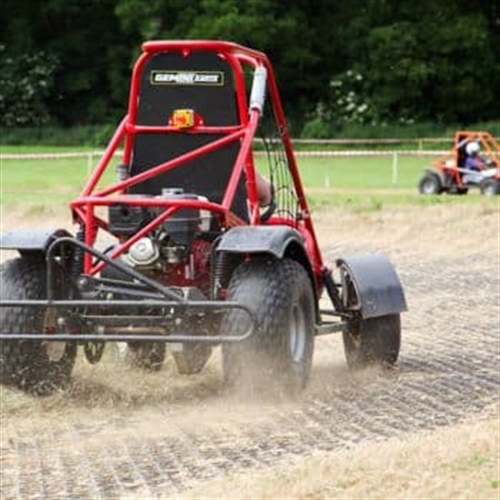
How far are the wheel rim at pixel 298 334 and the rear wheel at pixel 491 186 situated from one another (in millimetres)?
23793

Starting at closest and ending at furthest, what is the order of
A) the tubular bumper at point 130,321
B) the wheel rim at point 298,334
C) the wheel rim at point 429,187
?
the tubular bumper at point 130,321 < the wheel rim at point 298,334 < the wheel rim at point 429,187

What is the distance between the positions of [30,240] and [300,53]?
53125mm

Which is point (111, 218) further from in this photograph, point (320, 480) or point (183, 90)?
point (320, 480)

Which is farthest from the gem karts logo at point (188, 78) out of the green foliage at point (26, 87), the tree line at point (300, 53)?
the green foliage at point (26, 87)

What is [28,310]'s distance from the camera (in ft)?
36.6

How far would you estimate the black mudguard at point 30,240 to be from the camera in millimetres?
11328

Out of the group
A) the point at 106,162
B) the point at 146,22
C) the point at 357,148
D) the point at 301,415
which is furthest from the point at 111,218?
the point at 146,22

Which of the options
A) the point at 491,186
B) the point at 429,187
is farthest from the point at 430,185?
the point at 491,186

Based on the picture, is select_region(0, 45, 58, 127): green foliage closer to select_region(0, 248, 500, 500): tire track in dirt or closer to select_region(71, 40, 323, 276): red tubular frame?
select_region(0, 248, 500, 500): tire track in dirt

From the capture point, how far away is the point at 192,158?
11.9 meters

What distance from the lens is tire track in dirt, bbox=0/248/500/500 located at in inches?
346

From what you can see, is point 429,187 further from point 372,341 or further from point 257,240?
point 257,240

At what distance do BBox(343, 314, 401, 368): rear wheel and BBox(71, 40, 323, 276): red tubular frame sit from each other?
2.06ft

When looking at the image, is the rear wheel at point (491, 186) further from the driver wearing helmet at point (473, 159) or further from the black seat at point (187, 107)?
the black seat at point (187, 107)
